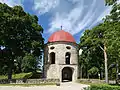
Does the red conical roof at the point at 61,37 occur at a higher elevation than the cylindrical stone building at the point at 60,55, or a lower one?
higher

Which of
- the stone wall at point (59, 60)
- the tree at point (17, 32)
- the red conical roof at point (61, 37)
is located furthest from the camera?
the red conical roof at point (61, 37)

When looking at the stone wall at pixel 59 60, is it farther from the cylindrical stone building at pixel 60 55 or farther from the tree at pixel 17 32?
the tree at pixel 17 32

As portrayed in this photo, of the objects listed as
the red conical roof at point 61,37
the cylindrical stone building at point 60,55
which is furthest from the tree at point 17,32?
the red conical roof at point 61,37

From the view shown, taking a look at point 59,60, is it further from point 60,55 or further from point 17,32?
point 17,32

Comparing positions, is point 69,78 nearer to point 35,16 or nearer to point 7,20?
point 35,16

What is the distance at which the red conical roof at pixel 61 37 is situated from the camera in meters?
38.3

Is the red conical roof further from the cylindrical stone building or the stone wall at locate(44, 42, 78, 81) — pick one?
the stone wall at locate(44, 42, 78, 81)

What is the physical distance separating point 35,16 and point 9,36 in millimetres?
8079

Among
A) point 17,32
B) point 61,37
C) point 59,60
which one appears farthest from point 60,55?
point 17,32

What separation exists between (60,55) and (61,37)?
12.9 feet

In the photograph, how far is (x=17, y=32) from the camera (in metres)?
35.4

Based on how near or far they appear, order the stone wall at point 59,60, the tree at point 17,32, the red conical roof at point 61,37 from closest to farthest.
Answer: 1. the tree at point 17,32
2. the stone wall at point 59,60
3. the red conical roof at point 61,37

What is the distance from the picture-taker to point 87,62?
40281 mm

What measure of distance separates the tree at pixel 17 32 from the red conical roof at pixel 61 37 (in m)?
3.12
